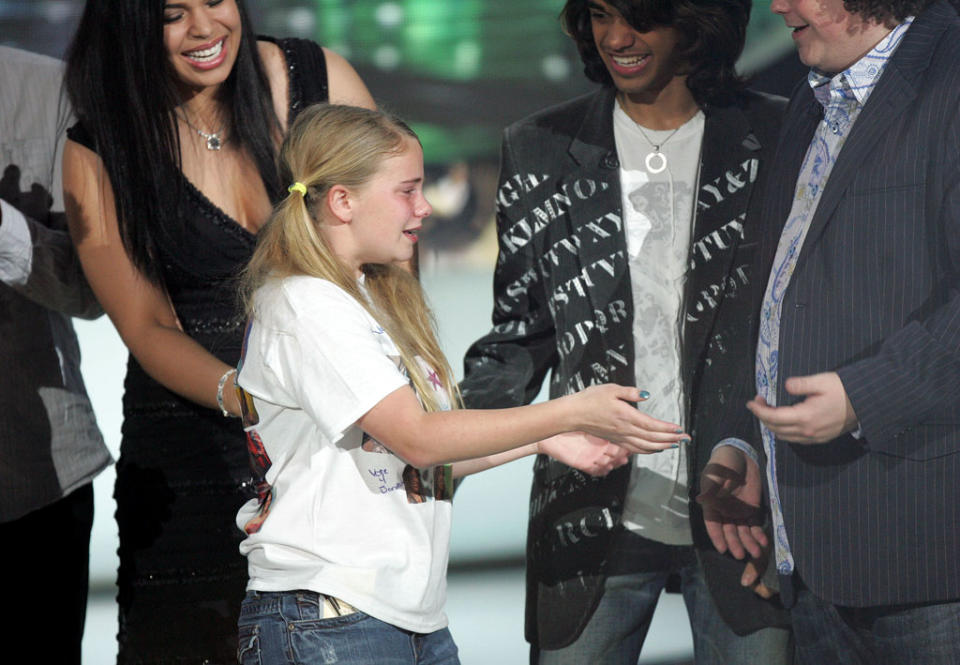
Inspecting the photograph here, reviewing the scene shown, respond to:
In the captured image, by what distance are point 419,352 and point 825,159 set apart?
33.8 inches

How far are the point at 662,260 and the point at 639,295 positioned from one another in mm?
87

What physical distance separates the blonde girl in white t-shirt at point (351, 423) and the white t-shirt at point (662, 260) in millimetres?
551

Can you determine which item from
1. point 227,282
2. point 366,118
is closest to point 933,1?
point 366,118

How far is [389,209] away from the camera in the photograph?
7.30ft

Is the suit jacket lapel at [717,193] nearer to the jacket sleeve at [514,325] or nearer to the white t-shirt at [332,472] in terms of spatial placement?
the jacket sleeve at [514,325]

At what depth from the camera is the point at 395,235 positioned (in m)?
2.24

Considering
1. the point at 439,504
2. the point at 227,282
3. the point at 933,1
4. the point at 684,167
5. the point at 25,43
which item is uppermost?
the point at 25,43

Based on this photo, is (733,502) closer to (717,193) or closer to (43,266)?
(717,193)

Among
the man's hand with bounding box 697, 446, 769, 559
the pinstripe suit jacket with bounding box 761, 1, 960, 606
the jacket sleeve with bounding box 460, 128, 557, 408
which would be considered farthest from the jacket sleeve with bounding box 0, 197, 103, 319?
the pinstripe suit jacket with bounding box 761, 1, 960, 606

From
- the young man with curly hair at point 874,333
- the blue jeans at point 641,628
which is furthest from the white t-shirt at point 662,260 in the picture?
the young man with curly hair at point 874,333

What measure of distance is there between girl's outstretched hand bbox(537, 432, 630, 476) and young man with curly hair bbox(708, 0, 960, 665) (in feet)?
1.11

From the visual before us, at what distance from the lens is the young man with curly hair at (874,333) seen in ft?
7.47

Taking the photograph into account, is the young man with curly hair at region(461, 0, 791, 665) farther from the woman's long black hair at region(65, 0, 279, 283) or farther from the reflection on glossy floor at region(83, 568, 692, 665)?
the woman's long black hair at region(65, 0, 279, 283)

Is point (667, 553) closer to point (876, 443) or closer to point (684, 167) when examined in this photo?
point (876, 443)
